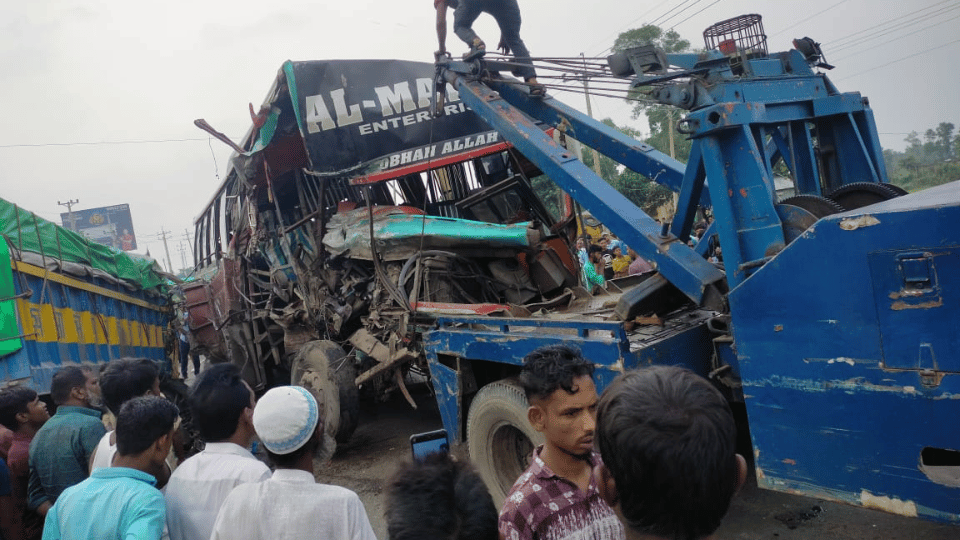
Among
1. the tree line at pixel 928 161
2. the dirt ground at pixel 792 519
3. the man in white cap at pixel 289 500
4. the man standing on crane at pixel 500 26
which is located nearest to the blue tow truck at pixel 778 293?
the man standing on crane at pixel 500 26

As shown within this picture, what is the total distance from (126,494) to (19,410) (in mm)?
1643

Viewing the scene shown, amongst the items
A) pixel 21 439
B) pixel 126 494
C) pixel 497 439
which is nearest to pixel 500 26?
pixel 497 439

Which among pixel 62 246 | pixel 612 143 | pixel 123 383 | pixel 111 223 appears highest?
pixel 111 223

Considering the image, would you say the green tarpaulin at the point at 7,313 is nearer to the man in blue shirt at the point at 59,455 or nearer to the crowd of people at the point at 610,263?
the man in blue shirt at the point at 59,455

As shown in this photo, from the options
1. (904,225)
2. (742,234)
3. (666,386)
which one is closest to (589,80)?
(742,234)

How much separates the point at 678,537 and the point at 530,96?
4.10 meters

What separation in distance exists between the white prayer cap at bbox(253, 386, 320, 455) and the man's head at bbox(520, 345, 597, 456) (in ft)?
2.04

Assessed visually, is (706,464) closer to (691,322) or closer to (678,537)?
(678,537)

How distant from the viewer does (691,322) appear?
339 cm

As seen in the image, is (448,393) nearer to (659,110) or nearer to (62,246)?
(62,246)

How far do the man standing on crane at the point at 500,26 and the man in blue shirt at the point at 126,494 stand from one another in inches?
141

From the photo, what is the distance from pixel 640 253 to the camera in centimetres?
353

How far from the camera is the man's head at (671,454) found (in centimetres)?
110

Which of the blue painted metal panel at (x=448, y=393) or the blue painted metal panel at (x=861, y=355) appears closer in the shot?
the blue painted metal panel at (x=861, y=355)
